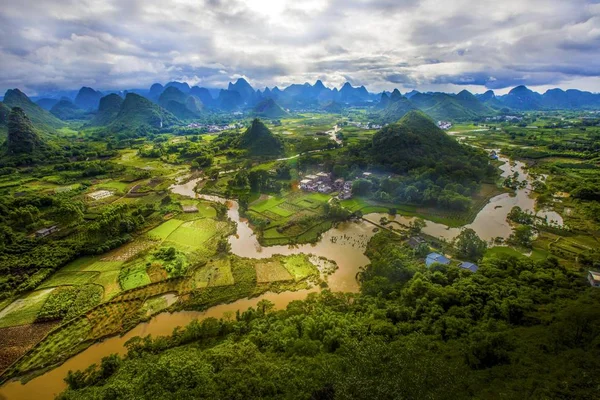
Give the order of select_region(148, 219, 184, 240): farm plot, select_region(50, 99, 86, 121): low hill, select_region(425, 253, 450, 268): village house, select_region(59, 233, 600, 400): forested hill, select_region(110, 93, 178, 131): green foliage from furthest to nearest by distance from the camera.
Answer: select_region(50, 99, 86, 121): low hill, select_region(110, 93, 178, 131): green foliage, select_region(148, 219, 184, 240): farm plot, select_region(425, 253, 450, 268): village house, select_region(59, 233, 600, 400): forested hill

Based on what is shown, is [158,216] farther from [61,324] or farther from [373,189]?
[373,189]

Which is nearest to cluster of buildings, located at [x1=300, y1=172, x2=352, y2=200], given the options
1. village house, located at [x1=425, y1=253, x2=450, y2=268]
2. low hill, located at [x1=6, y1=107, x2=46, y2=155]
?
village house, located at [x1=425, y1=253, x2=450, y2=268]

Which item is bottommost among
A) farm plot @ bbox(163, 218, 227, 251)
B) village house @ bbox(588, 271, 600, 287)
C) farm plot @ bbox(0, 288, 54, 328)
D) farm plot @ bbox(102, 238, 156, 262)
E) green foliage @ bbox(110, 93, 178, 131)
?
farm plot @ bbox(0, 288, 54, 328)

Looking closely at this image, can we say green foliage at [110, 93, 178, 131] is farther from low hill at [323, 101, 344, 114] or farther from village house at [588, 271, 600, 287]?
village house at [588, 271, 600, 287]

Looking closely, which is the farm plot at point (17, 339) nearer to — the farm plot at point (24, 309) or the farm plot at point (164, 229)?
the farm plot at point (24, 309)

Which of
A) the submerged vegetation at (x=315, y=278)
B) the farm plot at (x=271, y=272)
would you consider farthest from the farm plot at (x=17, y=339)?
the farm plot at (x=271, y=272)

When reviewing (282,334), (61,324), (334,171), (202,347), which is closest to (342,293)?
(282,334)

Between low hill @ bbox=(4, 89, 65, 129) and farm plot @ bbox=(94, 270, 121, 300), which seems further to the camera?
low hill @ bbox=(4, 89, 65, 129)
